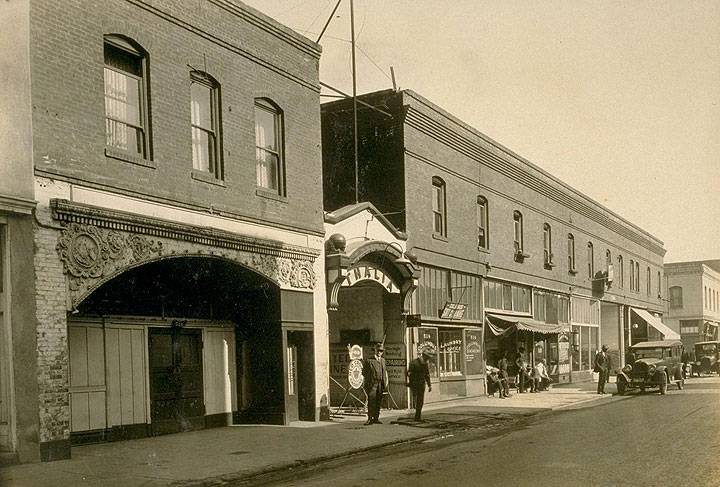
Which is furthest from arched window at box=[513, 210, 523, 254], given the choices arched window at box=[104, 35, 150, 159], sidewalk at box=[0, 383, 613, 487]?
arched window at box=[104, 35, 150, 159]

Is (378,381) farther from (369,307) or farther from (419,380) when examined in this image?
(369,307)

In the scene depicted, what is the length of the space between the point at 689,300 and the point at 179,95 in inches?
2149

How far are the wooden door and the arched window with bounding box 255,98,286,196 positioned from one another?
3462mm

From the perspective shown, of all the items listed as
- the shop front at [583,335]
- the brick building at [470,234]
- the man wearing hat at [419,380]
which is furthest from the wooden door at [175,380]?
the shop front at [583,335]

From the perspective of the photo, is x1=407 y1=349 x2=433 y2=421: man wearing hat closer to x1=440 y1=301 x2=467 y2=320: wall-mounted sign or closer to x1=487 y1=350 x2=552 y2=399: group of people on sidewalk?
x1=440 y1=301 x2=467 y2=320: wall-mounted sign

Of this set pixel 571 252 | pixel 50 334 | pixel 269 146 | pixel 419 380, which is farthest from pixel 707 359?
pixel 50 334

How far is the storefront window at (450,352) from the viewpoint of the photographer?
2333cm

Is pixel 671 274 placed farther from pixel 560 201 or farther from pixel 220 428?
pixel 220 428

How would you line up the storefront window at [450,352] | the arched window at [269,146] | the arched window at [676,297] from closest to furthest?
the arched window at [269,146] < the storefront window at [450,352] < the arched window at [676,297]

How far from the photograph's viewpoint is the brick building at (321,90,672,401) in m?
21.9

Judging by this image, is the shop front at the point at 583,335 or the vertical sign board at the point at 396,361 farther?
the shop front at the point at 583,335

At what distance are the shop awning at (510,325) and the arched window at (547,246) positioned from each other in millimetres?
3894

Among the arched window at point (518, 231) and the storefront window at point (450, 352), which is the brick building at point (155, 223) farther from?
the arched window at point (518, 231)

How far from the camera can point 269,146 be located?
17125mm
